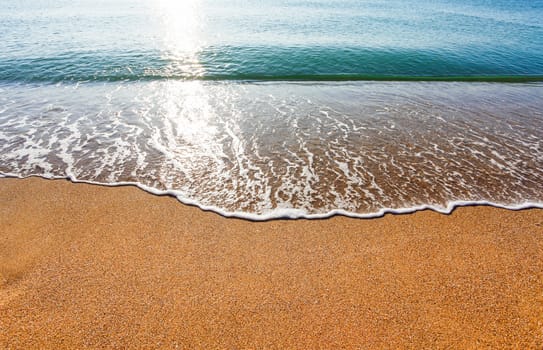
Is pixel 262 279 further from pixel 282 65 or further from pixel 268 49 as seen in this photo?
pixel 268 49

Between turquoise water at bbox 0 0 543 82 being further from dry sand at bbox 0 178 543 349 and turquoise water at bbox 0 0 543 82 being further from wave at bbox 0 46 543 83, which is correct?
dry sand at bbox 0 178 543 349

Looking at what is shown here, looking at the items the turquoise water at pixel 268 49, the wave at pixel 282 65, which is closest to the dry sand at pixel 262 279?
the wave at pixel 282 65

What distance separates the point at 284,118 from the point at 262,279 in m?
6.17

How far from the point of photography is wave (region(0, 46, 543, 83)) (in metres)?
14.0

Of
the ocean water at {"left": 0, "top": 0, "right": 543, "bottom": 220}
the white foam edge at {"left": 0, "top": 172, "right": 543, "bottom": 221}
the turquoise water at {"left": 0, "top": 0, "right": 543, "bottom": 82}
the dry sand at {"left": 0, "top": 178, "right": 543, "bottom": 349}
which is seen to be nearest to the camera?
the dry sand at {"left": 0, "top": 178, "right": 543, "bottom": 349}

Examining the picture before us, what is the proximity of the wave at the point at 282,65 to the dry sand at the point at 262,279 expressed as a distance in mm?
11050

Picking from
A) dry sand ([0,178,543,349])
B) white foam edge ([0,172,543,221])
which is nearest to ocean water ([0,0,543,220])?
white foam edge ([0,172,543,221])

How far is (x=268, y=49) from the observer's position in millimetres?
17938

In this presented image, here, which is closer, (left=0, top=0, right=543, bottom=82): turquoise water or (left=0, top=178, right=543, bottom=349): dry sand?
(left=0, top=178, right=543, bottom=349): dry sand

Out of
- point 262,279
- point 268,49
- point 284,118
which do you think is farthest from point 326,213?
point 268,49

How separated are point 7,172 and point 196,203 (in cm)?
433

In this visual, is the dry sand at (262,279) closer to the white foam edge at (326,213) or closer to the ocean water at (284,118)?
the white foam edge at (326,213)

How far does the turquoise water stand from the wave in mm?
55

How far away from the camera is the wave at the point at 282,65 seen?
45.9ft
